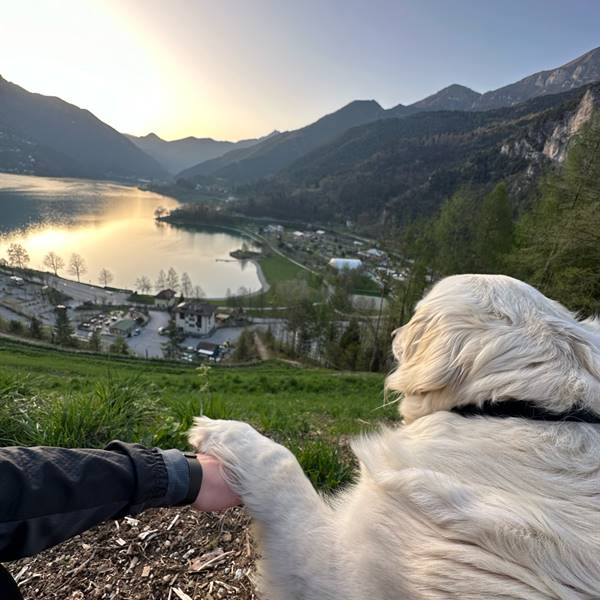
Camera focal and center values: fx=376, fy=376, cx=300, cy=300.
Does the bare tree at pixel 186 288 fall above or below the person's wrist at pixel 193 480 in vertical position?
below

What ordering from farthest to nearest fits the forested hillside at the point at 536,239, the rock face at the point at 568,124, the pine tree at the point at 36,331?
the rock face at the point at 568,124 < the pine tree at the point at 36,331 < the forested hillside at the point at 536,239

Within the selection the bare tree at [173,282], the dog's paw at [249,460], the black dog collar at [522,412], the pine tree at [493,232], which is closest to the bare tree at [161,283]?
the bare tree at [173,282]

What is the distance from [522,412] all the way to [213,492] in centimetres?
123

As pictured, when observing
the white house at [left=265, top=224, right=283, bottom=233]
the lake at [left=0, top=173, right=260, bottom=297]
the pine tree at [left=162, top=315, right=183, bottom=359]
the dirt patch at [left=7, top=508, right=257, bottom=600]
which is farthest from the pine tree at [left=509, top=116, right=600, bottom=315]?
the white house at [left=265, top=224, right=283, bottom=233]

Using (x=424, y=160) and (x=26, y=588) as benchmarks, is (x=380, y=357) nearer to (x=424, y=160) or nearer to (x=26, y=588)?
(x=26, y=588)

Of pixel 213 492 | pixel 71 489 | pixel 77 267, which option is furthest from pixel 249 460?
pixel 77 267

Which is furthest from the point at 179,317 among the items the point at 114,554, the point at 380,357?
the point at 114,554

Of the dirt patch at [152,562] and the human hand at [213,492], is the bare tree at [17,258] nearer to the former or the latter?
the dirt patch at [152,562]

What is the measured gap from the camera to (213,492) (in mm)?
1570

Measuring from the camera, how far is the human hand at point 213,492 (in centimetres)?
155

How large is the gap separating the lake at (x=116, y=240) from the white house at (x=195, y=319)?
10.4 metres

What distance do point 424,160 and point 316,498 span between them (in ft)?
484

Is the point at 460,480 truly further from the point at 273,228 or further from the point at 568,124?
the point at 273,228

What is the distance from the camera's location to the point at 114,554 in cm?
197
